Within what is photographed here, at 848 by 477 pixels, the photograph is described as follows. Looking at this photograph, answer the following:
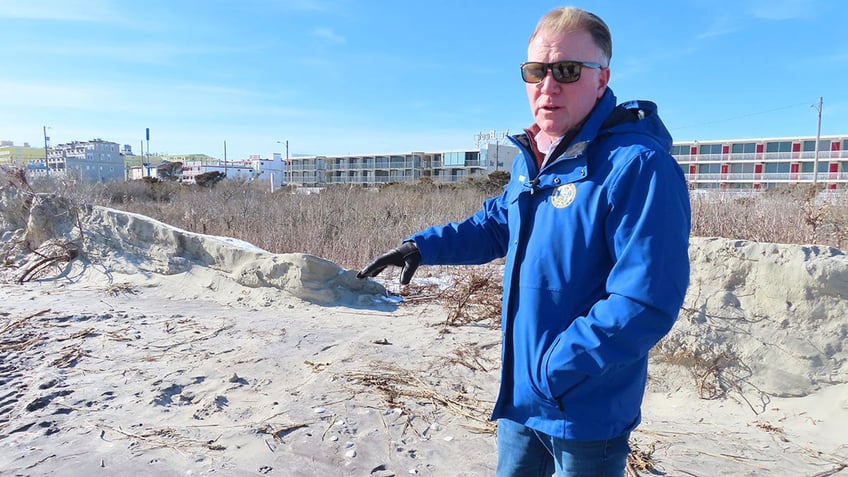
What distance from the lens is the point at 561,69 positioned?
139cm

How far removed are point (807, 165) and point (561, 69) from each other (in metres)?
65.1

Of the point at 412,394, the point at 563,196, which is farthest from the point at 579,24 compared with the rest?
the point at 412,394

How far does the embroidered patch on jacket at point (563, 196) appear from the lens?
137 cm

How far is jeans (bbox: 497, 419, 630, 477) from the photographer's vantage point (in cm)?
139

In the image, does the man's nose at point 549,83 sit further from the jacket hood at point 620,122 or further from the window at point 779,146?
the window at point 779,146

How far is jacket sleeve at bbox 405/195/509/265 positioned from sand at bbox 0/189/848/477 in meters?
1.34

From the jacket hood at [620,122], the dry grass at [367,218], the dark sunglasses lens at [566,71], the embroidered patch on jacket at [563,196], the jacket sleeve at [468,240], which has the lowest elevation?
the dry grass at [367,218]

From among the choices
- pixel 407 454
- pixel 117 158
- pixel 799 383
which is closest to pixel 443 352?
pixel 407 454

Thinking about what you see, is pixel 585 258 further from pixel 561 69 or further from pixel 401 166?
pixel 401 166

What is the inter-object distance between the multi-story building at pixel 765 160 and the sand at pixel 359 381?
48.6 meters

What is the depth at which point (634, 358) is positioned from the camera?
4.01 feet

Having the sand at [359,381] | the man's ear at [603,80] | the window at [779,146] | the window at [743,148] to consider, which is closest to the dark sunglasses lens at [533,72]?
the man's ear at [603,80]

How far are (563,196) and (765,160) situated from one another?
6570 centimetres

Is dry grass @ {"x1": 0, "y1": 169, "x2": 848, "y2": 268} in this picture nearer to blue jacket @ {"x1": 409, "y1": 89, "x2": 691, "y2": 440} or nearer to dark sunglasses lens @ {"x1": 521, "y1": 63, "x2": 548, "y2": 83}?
blue jacket @ {"x1": 409, "y1": 89, "x2": 691, "y2": 440}
